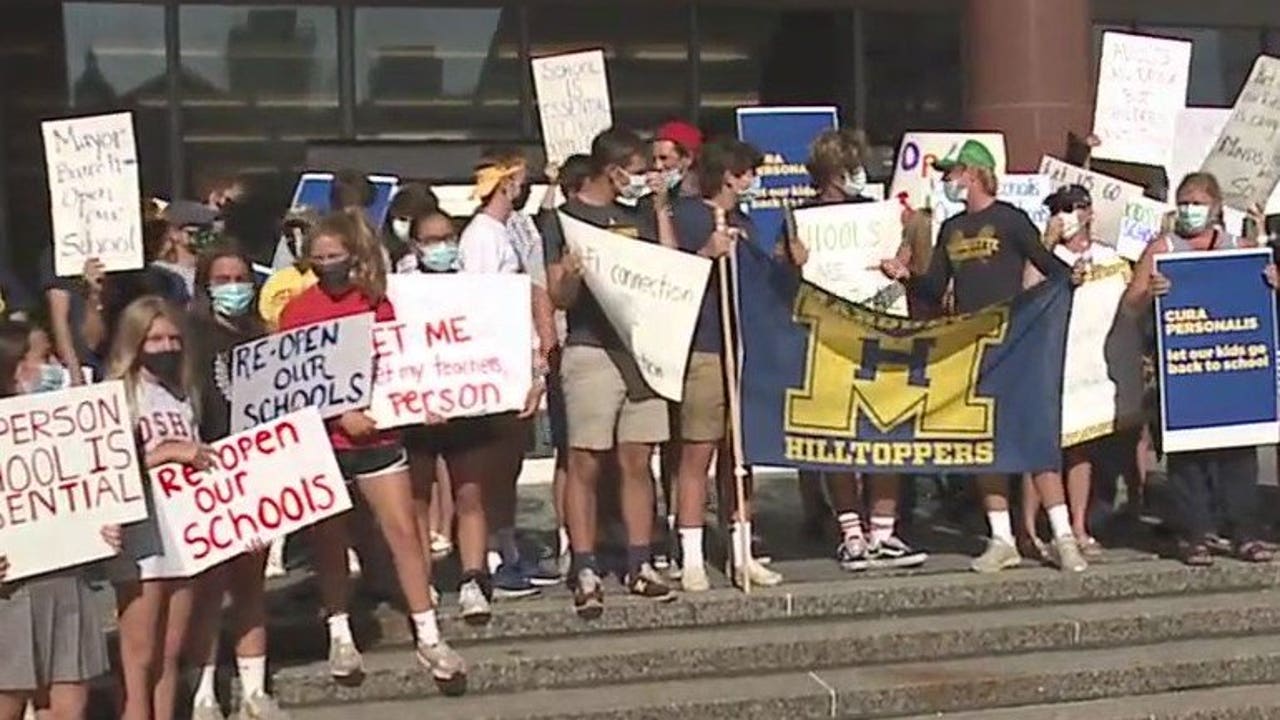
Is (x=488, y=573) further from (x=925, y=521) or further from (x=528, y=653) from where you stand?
(x=925, y=521)

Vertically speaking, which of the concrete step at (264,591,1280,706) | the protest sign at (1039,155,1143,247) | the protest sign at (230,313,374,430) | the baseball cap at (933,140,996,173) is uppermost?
the baseball cap at (933,140,996,173)

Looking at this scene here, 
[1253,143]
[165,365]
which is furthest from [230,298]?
[1253,143]

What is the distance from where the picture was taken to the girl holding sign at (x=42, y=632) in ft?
18.9

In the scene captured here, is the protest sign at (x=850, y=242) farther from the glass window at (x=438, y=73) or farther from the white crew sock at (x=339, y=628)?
the glass window at (x=438, y=73)

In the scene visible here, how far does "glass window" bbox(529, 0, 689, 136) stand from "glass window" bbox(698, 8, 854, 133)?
7.9 inches

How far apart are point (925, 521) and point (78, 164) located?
4.66 m

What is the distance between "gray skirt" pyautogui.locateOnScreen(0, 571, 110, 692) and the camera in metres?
5.76

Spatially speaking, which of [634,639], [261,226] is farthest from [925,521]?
[261,226]

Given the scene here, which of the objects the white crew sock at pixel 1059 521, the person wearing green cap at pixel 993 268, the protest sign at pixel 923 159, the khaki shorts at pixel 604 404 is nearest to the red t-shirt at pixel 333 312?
the khaki shorts at pixel 604 404

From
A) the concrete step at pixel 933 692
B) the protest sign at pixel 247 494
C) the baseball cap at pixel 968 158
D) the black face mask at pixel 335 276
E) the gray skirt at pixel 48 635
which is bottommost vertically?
the concrete step at pixel 933 692

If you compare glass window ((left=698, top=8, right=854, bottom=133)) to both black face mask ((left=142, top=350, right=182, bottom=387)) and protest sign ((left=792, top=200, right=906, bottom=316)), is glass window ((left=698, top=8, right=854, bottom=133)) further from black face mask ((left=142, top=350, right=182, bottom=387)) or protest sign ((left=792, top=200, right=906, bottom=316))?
black face mask ((left=142, top=350, right=182, bottom=387))

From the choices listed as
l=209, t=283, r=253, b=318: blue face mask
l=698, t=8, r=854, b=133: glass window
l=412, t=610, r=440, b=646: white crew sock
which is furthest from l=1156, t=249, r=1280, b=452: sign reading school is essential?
l=698, t=8, r=854, b=133: glass window

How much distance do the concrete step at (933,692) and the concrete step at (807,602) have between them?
368 mm

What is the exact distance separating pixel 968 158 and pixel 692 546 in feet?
7.96
